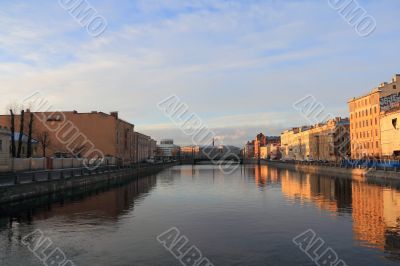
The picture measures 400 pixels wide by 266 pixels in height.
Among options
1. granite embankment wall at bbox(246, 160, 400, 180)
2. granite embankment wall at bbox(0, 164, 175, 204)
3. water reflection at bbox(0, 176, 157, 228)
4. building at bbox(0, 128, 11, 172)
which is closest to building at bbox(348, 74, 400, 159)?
granite embankment wall at bbox(246, 160, 400, 180)

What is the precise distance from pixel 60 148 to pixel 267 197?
7071 centimetres

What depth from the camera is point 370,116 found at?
111 metres

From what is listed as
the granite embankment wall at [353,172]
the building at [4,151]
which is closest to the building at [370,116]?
the granite embankment wall at [353,172]

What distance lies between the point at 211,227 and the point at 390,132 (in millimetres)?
77625

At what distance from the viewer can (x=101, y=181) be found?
214 feet

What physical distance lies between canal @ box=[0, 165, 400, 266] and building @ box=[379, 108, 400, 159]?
49601 millimetres

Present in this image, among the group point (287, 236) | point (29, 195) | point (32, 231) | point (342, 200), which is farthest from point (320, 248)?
point (29, 195)

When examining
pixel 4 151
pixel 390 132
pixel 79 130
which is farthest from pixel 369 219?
pixel 79 130

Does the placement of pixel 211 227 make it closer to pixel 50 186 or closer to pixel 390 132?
pixel 50 186

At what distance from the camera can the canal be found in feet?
65.0

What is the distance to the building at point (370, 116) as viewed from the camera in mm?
104625

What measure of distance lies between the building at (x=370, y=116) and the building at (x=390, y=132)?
2866 millimetres

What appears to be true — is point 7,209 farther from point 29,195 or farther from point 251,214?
point 251,214

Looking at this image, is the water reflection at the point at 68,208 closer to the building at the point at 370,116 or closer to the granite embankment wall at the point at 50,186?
the granite embankment wall at the point at 50,186
